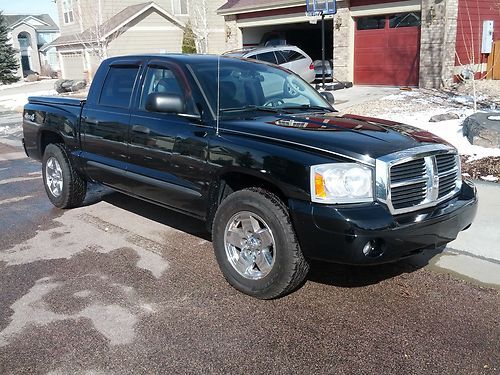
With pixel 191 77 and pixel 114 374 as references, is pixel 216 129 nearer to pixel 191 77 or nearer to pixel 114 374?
pixel 191 77

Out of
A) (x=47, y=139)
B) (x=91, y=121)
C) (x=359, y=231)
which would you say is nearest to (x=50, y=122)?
(x=47, y=139)

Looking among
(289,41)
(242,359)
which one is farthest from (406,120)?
(289,41)

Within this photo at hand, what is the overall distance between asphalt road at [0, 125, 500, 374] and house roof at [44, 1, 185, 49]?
25.1 metres

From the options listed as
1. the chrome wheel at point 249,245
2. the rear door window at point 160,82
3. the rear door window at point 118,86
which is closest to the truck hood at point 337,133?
the chrome wheel at point 249,245

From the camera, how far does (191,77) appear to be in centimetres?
462

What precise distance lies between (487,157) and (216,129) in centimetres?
527

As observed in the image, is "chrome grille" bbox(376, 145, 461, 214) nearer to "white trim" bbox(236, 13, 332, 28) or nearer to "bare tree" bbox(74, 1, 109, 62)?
"white trim" bbox(236, 13, 332, 28)

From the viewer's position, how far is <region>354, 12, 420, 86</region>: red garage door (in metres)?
17.2

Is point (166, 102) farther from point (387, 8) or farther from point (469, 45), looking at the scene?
point (469, 45)

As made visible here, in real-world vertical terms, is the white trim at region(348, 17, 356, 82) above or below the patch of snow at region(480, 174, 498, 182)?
above

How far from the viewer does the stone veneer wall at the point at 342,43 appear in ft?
61.6

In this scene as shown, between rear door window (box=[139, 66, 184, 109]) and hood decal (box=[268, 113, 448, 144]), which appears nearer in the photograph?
hood decal (box=[268, 113, 448, 144])

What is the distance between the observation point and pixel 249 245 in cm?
406

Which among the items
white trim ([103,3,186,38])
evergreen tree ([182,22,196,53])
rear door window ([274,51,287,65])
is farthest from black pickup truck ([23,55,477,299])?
evergreen tree ([182,22,196,53])
